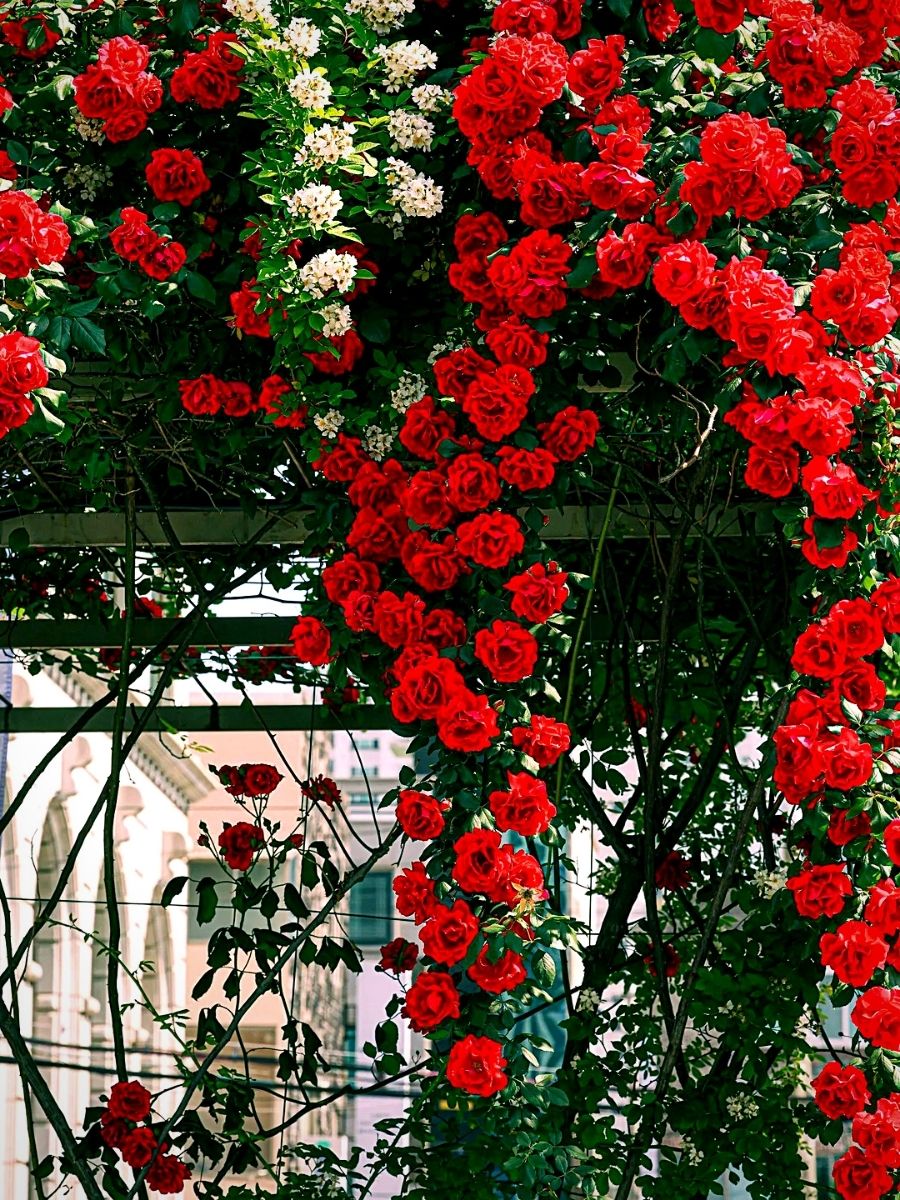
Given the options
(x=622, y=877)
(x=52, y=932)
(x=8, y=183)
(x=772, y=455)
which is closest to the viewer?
(x=772, y=455)

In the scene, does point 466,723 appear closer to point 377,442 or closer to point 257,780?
point 377,442

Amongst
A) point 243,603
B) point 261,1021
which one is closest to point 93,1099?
point 243,603

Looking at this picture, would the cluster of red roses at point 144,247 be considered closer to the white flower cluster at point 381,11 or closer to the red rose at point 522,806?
the white flower cluster at point 381,11

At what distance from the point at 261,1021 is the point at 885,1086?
31612 mm

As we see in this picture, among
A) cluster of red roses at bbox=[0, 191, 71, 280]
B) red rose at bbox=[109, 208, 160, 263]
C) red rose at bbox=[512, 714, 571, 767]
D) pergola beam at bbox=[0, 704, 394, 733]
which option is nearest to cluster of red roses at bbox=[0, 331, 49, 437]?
cluster of red roses at bbox=[0, 191, 71, 280]

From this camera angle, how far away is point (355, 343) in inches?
81.5

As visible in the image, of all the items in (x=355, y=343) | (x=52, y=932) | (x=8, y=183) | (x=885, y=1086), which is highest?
(x=52, y=932)

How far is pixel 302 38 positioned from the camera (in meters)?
1.92

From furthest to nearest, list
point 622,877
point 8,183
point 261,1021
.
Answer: point 261,1021 → point 622,877 → point 8,183

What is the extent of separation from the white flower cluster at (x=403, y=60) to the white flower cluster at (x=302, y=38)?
0.10 m

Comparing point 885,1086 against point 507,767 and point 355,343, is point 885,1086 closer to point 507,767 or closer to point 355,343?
point 507,767

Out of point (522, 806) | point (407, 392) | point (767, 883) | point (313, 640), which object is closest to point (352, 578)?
point (313, 640)

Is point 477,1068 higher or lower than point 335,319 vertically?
lower

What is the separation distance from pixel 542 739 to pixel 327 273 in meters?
0.63
